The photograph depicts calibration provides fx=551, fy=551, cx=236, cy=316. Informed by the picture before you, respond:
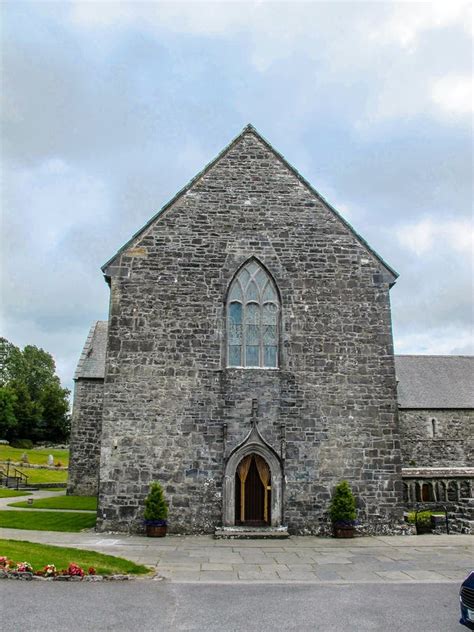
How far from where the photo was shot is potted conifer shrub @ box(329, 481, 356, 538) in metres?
17.2

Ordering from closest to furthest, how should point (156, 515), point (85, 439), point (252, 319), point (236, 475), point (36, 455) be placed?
point (156, 515), point (236, 475), point (252, 319), point (85, 439), point (36, 455)

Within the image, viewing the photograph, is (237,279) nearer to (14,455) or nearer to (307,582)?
(307,582)

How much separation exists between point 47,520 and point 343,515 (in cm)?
1057

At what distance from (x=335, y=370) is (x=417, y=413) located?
16.4 metres

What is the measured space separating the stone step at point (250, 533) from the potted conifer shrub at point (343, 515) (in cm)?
157

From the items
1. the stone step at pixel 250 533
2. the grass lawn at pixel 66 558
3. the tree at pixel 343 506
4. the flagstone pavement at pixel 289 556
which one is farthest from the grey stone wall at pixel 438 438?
the grass lawn at pixel 66 558

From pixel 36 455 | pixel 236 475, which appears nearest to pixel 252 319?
pixel 236 475

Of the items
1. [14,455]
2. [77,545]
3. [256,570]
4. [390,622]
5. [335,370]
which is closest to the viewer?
[390,622]

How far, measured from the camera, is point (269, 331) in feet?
62.7

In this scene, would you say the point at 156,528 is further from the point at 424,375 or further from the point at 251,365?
the point at 424,375

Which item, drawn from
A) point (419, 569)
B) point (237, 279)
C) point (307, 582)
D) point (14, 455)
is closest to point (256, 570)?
point (307, 582)

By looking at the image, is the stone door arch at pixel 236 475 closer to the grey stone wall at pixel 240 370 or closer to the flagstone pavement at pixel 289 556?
the grey stone wall at pixel 240 370

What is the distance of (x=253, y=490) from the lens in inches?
712

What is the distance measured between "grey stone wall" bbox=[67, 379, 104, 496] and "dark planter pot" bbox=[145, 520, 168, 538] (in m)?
15.3
